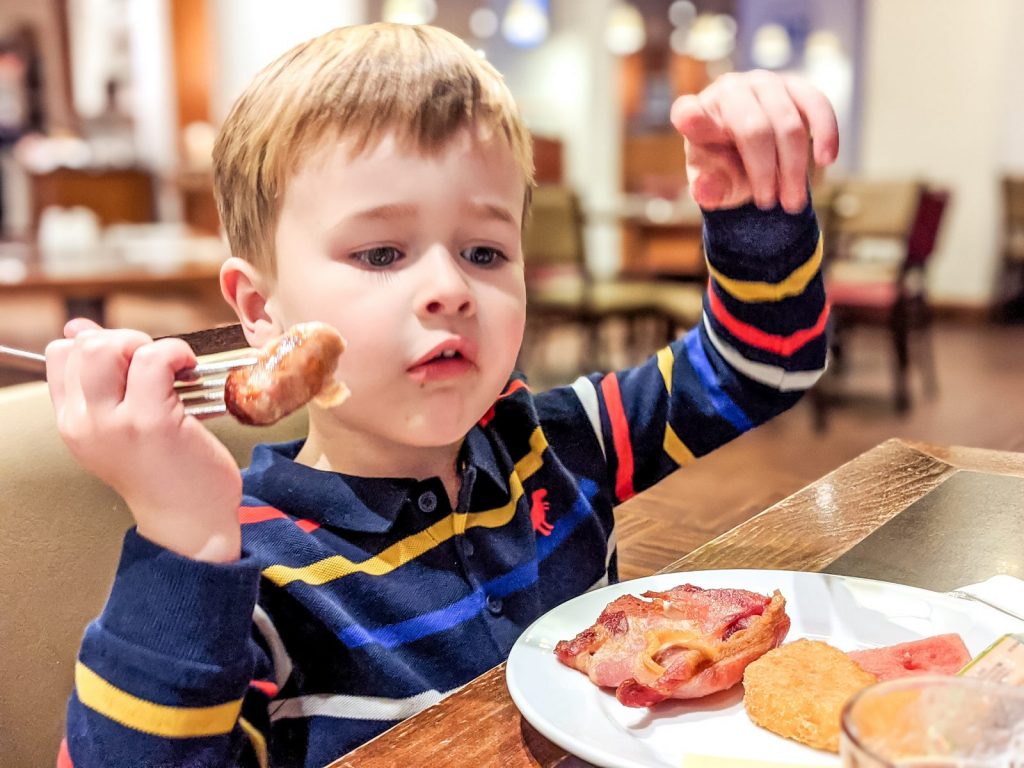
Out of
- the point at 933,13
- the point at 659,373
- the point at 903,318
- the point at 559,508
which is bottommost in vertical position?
the point at 903,318

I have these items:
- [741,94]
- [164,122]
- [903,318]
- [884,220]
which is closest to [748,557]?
[741,94]

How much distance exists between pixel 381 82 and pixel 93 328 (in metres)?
0.33

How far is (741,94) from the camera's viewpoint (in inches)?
30.1

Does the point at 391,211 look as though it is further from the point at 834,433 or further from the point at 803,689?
the point at 834,433

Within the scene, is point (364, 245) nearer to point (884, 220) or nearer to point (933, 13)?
point (884, 220)

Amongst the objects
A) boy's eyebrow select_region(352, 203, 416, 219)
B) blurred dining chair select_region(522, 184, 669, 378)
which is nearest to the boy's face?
boy's eyebrow select_region(352, 203, 416, 219)

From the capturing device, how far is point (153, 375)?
60 cm

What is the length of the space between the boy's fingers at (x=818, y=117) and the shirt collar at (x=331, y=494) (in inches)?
17.3

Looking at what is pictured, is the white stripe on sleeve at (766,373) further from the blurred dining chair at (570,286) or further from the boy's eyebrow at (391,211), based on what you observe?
the blurred dining chair at (570,286)

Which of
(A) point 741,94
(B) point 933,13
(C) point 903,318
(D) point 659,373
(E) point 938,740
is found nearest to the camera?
(E) point 938,740

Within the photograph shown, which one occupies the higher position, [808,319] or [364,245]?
[364,245]

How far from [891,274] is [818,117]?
4.84 m

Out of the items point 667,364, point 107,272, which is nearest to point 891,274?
point 107,272

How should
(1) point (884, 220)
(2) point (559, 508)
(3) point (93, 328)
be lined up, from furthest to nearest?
(1) point (884, 220) → (2) point (559, 508) → (3) point (93, 328)
